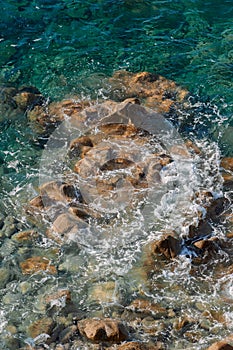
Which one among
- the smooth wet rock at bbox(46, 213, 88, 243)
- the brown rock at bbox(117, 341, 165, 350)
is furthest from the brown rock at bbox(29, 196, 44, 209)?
the brown rock at bbox(117, 341, 165, 350)

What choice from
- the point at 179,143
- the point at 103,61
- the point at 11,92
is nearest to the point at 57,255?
the point at 179,143

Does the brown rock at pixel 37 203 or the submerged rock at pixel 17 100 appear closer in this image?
the brown rock at pixel 37 203

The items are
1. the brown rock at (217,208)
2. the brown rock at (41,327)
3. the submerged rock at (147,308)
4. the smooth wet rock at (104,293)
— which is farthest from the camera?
the brown rock at (217,208)

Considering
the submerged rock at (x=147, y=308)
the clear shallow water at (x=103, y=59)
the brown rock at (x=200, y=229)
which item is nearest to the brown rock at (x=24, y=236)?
the clear shallow water at (x=103, y=59)

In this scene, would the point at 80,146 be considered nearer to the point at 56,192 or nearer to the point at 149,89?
the point at 56,192

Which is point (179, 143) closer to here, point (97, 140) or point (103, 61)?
point (97, 140)

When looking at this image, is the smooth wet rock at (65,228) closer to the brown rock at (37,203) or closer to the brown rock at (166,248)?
the brown rock at (37,203)
